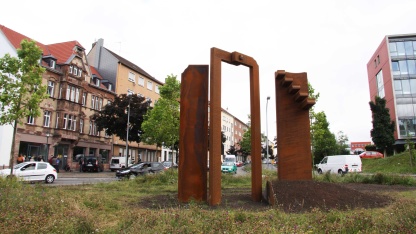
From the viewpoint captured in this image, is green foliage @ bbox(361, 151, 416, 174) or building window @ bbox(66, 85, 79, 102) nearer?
green foliage @ bbox(361, 151, 416, 174)

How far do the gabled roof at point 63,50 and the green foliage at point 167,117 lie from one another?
14.0 m

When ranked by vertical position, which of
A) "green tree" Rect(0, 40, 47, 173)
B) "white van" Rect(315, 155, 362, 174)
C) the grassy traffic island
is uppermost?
"green tree" Rect(0, 40, 47, 173)

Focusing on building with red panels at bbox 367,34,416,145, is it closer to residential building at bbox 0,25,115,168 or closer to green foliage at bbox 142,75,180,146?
green foliage at bbox 142,75,180,146

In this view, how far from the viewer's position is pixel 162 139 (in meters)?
33.5

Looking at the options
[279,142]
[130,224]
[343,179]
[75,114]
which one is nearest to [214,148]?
[279,142]

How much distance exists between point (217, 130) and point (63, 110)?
109ft

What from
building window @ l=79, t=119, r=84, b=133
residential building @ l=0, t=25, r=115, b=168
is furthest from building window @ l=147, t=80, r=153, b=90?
building window @ l=79, t=119, r=84, b=133

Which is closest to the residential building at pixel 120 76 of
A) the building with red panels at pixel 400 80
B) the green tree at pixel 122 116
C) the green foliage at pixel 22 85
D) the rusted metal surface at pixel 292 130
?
the green tree at pixel 122 116

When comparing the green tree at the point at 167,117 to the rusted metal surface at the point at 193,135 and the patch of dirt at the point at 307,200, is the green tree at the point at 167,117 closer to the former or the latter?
the rusted metal surface at the point at 193,135

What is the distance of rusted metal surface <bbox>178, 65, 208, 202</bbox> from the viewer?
9250 millimetres

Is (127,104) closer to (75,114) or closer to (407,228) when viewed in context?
(75,114)

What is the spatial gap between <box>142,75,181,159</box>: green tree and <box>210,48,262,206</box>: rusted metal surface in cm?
2136

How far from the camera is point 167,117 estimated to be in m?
31.5

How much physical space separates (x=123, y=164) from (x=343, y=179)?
27904 millimetres
